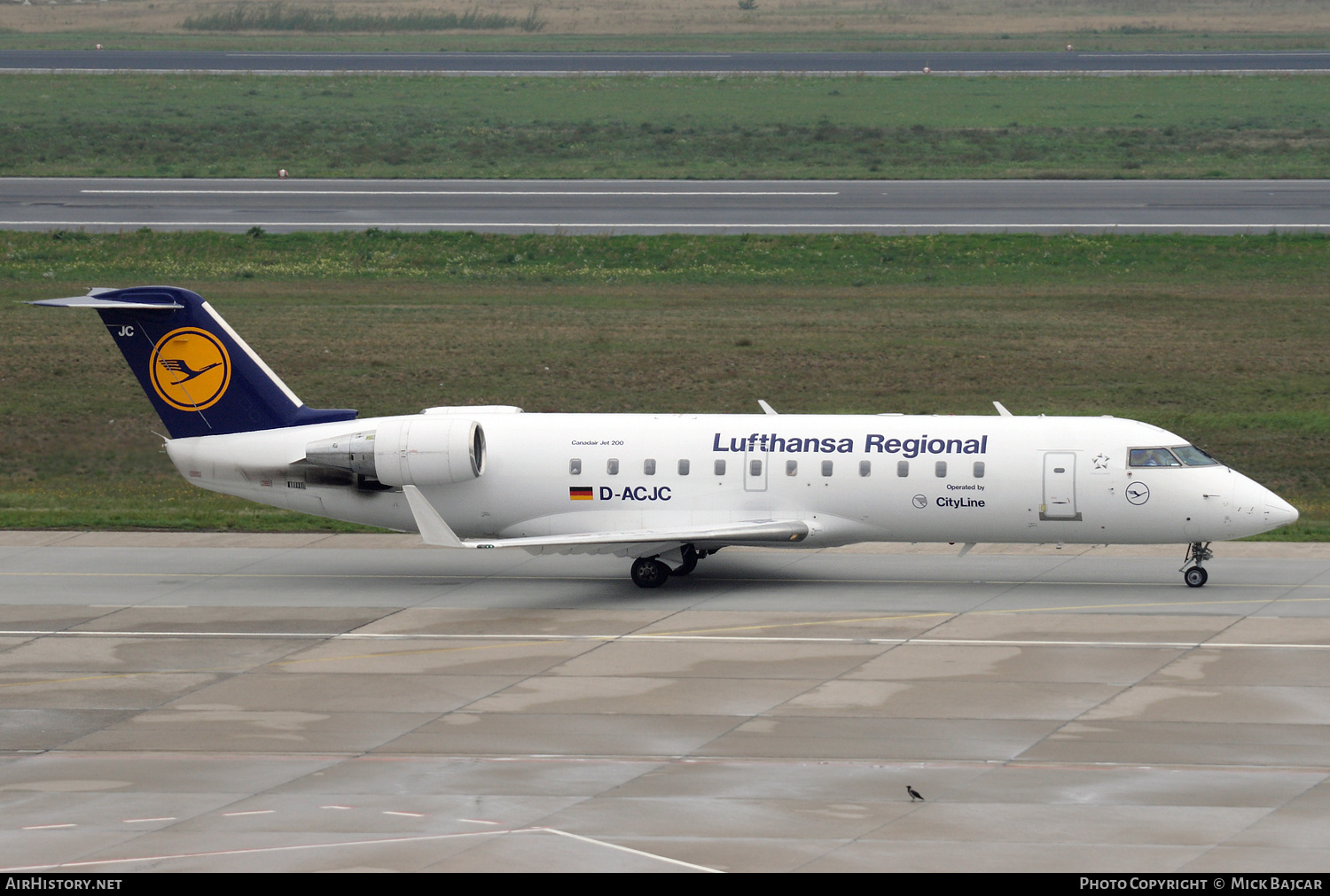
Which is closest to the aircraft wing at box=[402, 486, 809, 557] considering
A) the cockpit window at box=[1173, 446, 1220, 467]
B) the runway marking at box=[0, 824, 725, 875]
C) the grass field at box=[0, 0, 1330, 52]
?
the cockpit window at box=[1173, 446, 1220, 467]

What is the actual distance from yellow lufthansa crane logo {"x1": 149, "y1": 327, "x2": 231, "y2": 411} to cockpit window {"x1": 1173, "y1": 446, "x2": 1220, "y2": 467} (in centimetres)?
1751

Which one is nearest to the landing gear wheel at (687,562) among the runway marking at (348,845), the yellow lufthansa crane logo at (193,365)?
the yellow lufthansa crane logo at (193,365)

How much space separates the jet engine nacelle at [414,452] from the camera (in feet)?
104

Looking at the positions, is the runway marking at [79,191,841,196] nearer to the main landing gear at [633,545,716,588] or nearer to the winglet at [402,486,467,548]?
the main landing gear at [633,545,716,588]

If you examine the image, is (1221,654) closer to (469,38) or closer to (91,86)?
(91,86)

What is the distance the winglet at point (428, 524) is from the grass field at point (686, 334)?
10472 mm

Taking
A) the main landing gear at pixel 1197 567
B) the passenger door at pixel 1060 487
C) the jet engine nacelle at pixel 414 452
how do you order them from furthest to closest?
1. the jet engine nacelle at pixel 414 452
2. the main landing gear at pixel 1197 567
3. the passenger door at pixel 1060 487

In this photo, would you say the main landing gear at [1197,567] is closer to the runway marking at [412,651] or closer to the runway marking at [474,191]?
the runway marking at [412,651]

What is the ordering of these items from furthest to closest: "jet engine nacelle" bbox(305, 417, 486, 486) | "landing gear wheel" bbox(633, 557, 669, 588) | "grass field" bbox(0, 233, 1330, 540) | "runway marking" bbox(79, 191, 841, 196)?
"runway marking" bbox(79, 191, 841, 196) → "grass field" bbox(0, 233, 1330, 540) → "landing gear wheel" bbox(633, 557, 669, 588) → "jet engine nacelle" bbox(305, 417, 486, 486)

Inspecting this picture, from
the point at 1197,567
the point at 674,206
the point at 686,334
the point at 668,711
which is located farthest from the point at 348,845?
the point at 674,206

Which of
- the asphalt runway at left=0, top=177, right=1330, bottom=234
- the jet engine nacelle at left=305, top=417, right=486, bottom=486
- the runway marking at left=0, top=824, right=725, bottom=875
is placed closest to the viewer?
the runway marking at left=0, top=824, right=725, bottom=875

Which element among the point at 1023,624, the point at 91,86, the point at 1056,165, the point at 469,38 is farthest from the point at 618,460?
the point at 469,38

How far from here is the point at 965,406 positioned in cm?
4734

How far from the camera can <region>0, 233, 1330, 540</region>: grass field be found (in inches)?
1789
